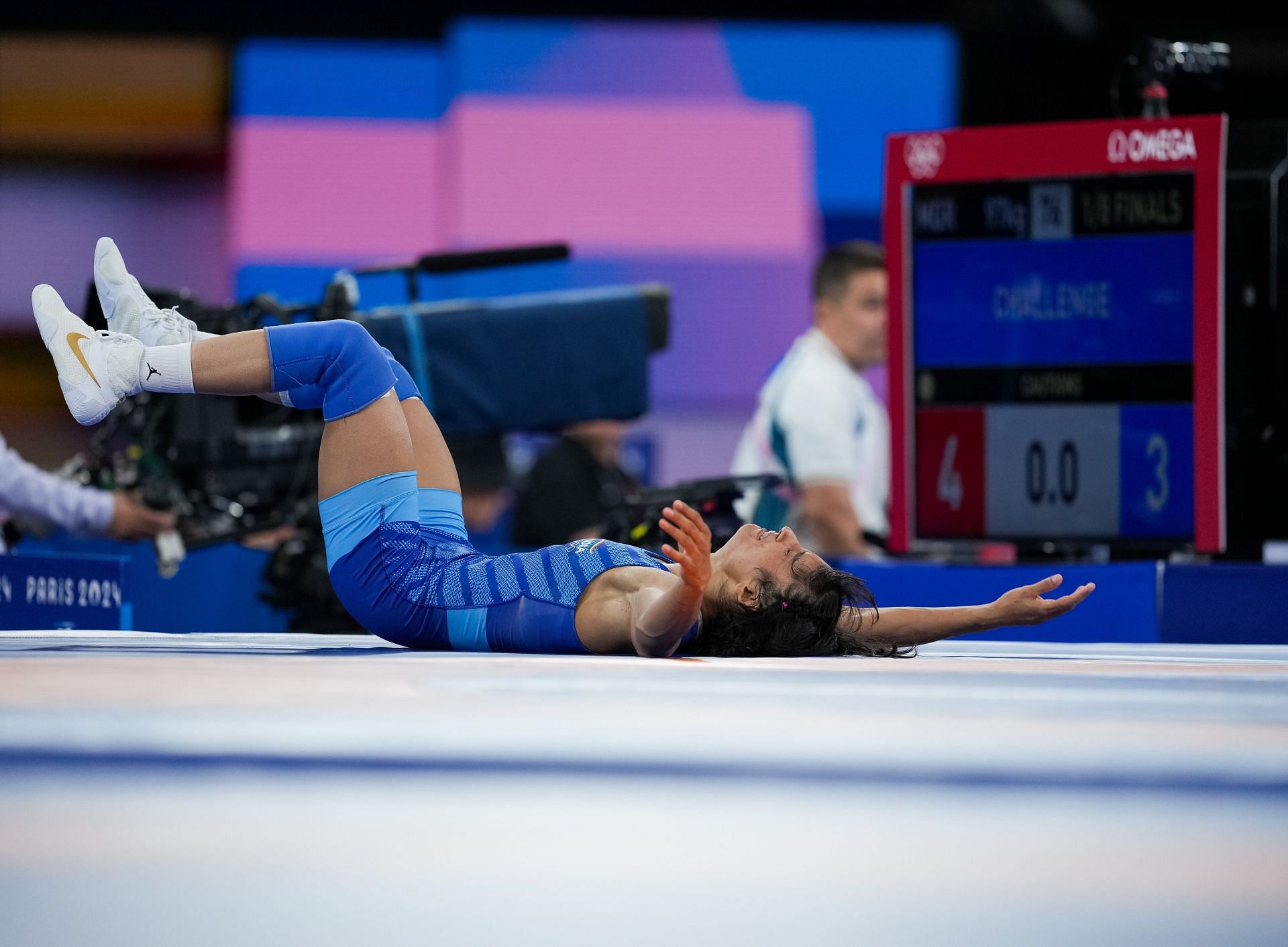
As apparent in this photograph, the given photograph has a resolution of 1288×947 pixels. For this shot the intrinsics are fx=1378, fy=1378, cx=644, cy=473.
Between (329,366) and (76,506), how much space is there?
1.41 meters

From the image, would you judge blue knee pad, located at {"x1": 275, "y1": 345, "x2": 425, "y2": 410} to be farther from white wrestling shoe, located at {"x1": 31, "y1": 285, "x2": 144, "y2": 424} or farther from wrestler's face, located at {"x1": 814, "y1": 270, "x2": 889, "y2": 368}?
wrestler's face, located at {"x1": 814, "y1": 270, "x2": 889, "y2": 368}

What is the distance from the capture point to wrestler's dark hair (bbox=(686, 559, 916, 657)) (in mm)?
2254

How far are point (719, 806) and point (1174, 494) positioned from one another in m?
2.39

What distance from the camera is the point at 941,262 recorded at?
136 inches

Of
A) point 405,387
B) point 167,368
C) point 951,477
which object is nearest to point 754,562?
point 405,387

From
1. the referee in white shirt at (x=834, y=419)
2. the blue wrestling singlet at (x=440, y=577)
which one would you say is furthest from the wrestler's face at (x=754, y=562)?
the referee in white shirt at (x=834, y=419)

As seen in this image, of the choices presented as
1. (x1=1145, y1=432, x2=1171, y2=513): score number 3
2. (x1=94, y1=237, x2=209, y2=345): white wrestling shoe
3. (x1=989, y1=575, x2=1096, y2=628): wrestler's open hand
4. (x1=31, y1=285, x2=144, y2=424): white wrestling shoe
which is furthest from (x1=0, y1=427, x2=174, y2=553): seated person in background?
(x1=1145, y1=432, x2=1171, y2=513): score number 3

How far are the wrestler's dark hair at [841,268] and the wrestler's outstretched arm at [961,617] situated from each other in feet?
6.27

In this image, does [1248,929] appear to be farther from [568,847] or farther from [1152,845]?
→ [568,847]

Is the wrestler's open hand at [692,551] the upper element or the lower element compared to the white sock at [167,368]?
lower

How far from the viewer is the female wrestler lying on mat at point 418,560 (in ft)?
7.30

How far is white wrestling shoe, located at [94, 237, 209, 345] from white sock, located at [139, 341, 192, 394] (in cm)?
11

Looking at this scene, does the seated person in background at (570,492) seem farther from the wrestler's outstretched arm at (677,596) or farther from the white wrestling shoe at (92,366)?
the wrestler's outstretched arm at (677,596)

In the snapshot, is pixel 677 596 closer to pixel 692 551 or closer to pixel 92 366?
pixel 692 551
